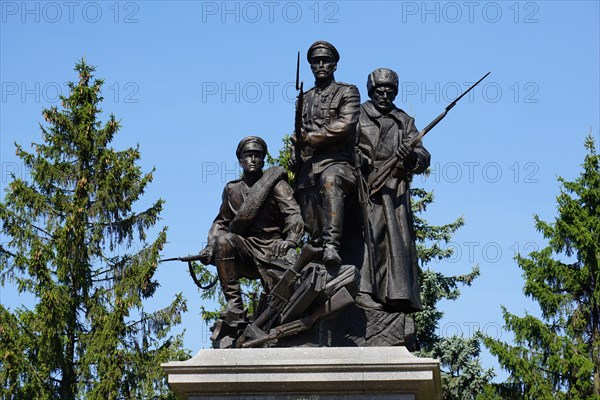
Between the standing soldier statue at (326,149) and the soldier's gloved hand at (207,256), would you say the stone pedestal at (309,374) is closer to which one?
the standing soldier statue at (326,149)

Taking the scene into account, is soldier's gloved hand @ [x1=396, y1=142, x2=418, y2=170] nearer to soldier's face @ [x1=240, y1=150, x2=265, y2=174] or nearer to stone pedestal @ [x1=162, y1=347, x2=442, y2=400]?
soldier's face @ [x1=240, y1=150, x2=265, y2=174]

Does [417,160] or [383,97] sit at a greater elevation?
[383,97]

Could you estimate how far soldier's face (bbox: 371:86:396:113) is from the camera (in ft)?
45.8

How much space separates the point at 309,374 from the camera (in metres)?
11.9

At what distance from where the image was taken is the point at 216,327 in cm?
1301

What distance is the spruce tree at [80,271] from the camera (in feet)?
79.2

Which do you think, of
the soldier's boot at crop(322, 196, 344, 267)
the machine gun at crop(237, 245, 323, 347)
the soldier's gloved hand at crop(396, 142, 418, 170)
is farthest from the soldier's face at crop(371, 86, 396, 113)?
the machine gun at crop(237, 245, 323, 347)

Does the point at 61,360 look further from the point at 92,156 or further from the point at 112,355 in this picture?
the point at 92,156

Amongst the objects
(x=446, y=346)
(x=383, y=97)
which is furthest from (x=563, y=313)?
(x=383, y=97)

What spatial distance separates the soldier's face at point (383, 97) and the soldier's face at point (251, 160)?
1.37m

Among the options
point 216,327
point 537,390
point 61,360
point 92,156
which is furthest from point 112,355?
point 216,327

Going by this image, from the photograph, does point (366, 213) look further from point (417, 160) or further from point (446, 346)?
point (446, 346)

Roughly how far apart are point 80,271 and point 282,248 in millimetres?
12618

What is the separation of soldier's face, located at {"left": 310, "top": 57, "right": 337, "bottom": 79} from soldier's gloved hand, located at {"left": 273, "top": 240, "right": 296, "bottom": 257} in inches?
72.5
